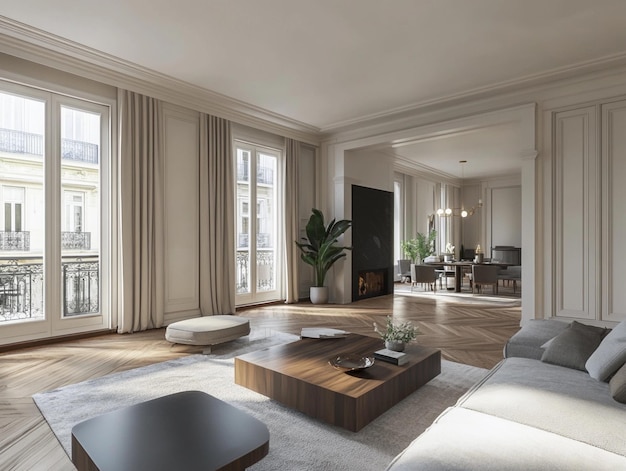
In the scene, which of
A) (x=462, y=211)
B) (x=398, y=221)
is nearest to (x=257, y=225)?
(x=398, y=221)

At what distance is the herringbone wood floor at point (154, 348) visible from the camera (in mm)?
2215

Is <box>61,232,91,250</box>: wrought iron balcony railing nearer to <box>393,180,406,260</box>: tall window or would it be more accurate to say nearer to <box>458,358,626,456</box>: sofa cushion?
<box>458,358,626,456</box>: sofa cushion

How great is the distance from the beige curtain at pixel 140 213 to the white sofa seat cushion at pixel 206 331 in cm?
117

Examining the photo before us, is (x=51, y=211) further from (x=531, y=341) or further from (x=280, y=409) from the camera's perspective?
(x=531, y=341)

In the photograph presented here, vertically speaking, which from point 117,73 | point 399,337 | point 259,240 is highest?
point 117,73

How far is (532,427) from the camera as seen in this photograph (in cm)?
148

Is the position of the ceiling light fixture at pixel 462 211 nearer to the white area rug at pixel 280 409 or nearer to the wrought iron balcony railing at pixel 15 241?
the white area rug at pixel 280 409

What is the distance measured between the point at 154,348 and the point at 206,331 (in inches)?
28.8

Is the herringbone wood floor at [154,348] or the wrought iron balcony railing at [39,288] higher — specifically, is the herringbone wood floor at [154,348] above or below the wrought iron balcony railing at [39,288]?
below

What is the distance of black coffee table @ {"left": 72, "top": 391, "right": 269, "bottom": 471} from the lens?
57.5 inches

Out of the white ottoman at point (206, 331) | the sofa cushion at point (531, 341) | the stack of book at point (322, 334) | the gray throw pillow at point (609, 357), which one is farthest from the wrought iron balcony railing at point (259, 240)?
the gray throw pillow at point (609, 357)

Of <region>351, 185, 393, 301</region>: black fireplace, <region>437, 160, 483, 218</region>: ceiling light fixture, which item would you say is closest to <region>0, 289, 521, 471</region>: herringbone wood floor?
<region>351, 185, 393, 301</region>: black fireplace

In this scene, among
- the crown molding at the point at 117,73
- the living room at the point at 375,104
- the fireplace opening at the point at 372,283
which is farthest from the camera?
the fireplace opening at the point at 372,283

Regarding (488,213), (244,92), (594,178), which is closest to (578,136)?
(594,178)
